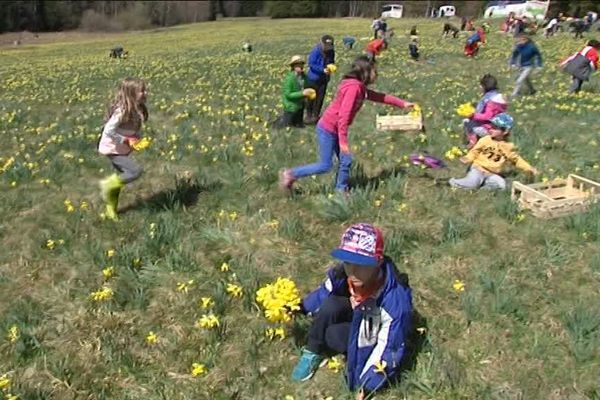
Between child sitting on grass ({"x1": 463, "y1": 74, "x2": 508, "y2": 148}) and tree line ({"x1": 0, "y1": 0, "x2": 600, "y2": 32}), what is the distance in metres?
66.2

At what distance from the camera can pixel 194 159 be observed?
8.69 meters

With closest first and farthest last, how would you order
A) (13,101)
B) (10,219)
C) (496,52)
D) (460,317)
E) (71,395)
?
(71,395) < (460,317) < (10,219) < (13,101) < (496,52)

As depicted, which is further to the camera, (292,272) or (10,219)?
(10,219)

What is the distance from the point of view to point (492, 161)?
23.7 ft

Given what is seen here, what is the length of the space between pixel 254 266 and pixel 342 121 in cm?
218

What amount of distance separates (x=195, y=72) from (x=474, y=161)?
14190 millimetres

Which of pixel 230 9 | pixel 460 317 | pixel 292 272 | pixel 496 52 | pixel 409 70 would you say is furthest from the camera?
pixel 230 9

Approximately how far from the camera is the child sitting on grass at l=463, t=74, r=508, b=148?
8.90 m

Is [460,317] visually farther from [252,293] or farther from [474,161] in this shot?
[474,161]

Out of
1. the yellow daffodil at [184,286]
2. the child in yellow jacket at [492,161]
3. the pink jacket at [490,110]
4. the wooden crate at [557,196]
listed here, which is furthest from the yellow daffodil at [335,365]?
the pink jacket at [490,110]

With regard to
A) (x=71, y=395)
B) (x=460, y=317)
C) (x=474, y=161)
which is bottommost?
(x=71, y=395)

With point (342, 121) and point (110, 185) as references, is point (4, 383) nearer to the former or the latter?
point (110, 185)

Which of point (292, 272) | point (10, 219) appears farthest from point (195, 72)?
point (292, 272)

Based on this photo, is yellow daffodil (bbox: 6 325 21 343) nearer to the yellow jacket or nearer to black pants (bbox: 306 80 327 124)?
the yellow jacket
